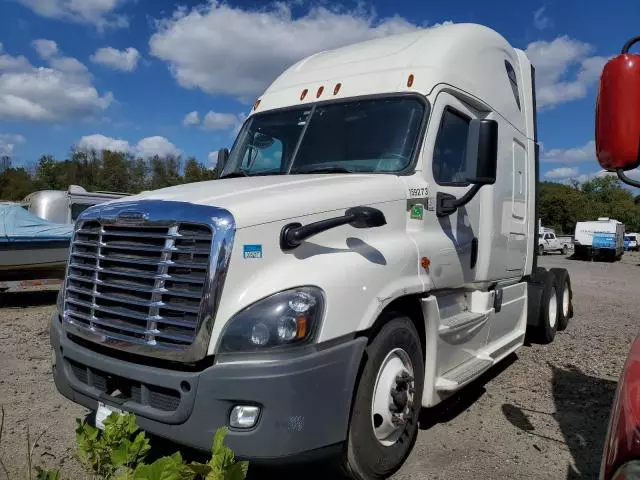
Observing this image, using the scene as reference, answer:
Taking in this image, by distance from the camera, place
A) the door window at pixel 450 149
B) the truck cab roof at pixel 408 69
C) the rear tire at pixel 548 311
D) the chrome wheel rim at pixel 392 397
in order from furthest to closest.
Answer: the rear tire at pixel 548 311 → the truck cab roof at pixel 408 69 → the door window at pixel 450 149 → the chrome wheel rim at pixel 392 397

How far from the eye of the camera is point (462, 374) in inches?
172

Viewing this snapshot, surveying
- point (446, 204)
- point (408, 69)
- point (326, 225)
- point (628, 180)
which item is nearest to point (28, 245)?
point (408, 69)

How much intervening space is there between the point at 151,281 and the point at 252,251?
63cm

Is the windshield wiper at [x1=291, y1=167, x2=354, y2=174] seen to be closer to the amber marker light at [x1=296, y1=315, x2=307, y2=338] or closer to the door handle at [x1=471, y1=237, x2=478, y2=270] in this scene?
the door handle at [x1=471, y1=237, x2=478, y2=270]

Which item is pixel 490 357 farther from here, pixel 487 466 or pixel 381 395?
pixel 381 395

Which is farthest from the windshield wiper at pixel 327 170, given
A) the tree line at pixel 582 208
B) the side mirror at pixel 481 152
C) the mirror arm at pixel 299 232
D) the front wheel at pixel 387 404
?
the tree line at pixel 582 208

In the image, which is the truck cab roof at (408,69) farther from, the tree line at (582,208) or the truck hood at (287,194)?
the tree line at (582,208)

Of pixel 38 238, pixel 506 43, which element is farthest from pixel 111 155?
pixel 506 43

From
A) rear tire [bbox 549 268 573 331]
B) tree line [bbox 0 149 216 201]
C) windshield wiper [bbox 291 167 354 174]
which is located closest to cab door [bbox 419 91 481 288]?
windshield wiper [bbox 291 167 354 174]

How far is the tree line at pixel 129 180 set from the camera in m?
58.2

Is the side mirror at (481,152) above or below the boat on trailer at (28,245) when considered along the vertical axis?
above

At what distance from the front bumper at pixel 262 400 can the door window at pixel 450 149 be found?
6.01 feet

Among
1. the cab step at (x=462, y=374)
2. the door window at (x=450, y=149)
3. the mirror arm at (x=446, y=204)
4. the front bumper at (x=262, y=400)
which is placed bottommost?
the cab step at (x=462, y=374)

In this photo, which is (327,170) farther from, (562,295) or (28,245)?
(28,245)
